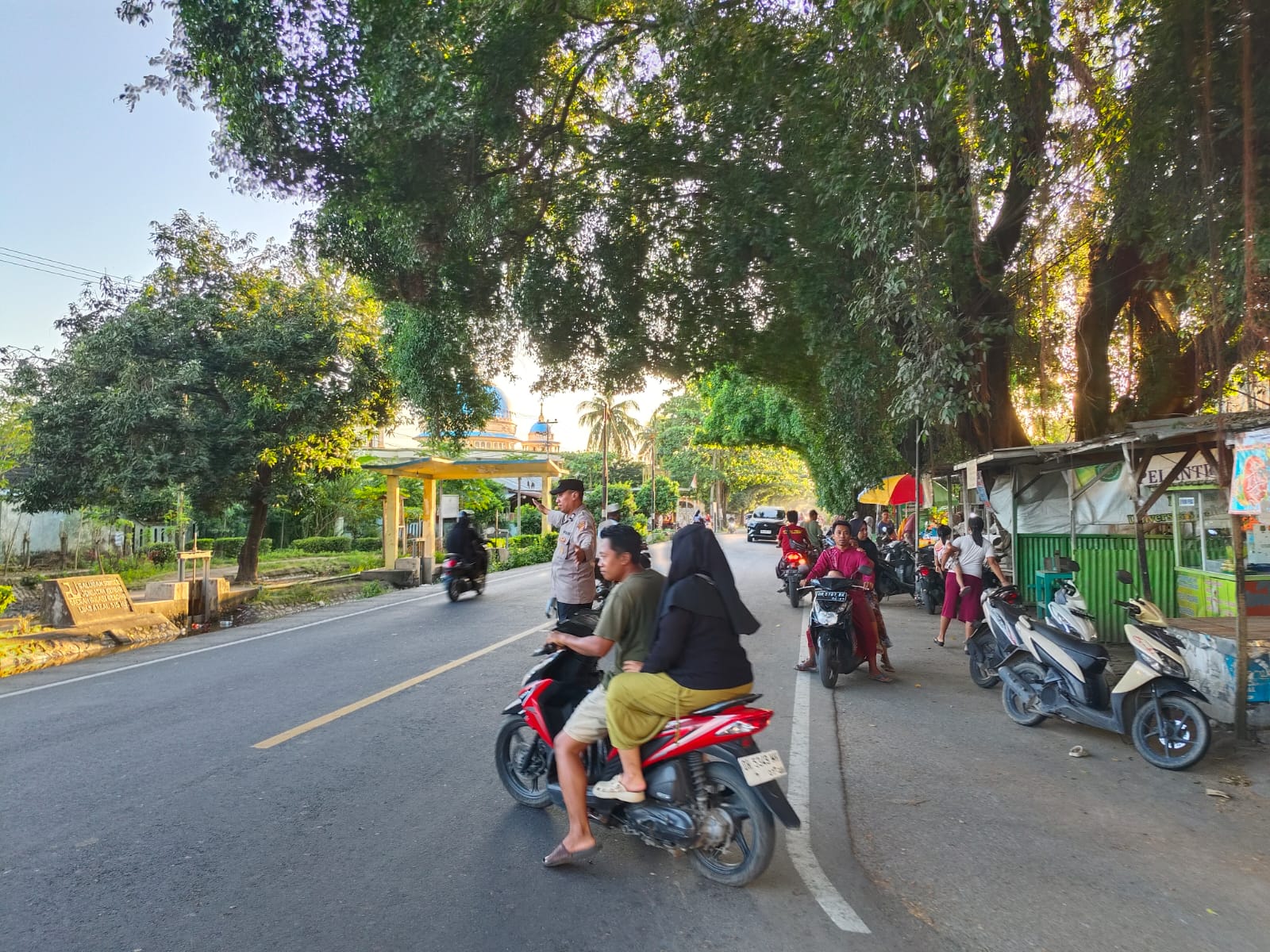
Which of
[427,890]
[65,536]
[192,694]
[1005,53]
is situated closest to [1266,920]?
[427,890]

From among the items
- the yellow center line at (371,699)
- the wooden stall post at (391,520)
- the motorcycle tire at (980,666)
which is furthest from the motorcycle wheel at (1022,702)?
the wooden stall post at (391,520)

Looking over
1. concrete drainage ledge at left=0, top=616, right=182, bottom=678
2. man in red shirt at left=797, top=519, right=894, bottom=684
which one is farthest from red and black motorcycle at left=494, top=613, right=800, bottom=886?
concrete drainage ledge at left=0, top=616, right=182, bottom=678

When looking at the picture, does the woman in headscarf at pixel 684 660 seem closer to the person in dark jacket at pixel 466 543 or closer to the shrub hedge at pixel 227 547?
the person in dark jacket at pixel 466 543

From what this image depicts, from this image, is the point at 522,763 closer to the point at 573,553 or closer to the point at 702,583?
the point at 702,583

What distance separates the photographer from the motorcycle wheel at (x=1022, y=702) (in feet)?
19.7

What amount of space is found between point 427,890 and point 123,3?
10289 mm

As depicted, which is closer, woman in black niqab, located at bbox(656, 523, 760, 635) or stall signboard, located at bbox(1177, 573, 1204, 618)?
woman in black niqab, located at bbox(656, 523, 760, 635)

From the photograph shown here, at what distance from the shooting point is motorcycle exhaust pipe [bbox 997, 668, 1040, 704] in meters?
6.02

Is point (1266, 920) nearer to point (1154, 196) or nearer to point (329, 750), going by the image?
point (329, 750)

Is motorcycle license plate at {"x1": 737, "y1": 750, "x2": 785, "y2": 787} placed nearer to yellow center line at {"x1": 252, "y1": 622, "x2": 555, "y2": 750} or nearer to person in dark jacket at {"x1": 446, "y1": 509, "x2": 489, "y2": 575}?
yellow center line at {"x1": 252, "y1": 622, "x2": 555, "y2": 750}

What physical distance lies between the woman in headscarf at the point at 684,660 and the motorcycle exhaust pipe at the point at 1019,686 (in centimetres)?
367

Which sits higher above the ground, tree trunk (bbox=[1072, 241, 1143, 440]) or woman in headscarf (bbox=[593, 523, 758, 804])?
tree trunk (bbox=[1072, 241, 1143, 440])

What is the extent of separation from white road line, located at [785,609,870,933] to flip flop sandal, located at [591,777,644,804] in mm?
851

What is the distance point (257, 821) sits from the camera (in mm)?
4070
